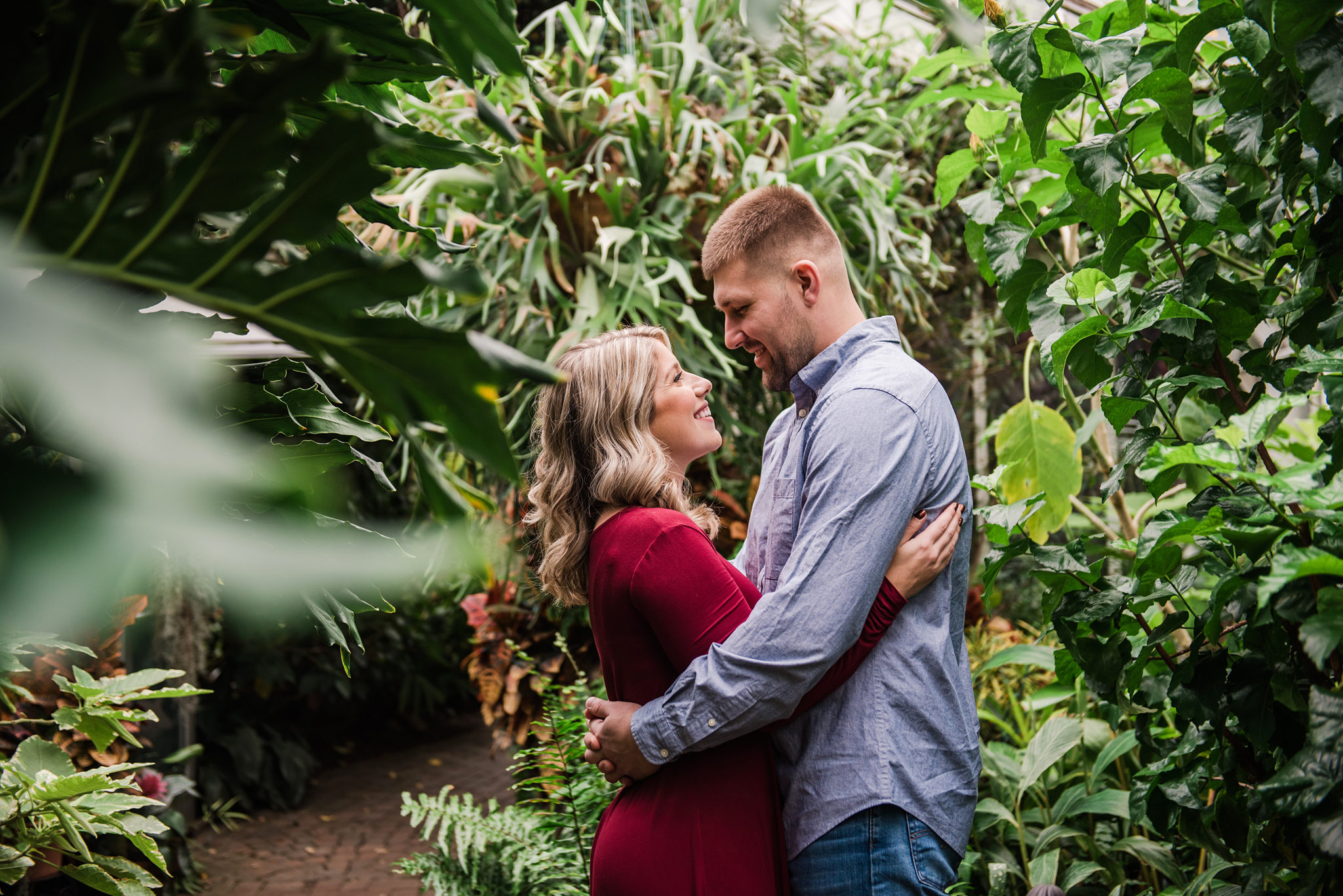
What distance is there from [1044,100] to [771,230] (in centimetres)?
50

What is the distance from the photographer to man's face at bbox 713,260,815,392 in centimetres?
144

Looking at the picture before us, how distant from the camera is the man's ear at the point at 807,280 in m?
1.43

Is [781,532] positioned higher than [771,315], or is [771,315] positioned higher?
[771,315]

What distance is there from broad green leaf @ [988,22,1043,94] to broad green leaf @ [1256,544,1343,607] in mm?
603

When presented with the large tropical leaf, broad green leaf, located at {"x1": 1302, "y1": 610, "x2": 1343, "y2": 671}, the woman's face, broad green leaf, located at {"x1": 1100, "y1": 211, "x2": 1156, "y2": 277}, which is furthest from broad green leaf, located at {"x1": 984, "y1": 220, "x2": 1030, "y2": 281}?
the large tropical leaf

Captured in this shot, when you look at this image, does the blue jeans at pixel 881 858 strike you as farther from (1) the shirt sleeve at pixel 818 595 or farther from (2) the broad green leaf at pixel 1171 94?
(2) the broad green leaf at pixel 1171 94

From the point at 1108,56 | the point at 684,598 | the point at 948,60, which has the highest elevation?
the point at 948,60

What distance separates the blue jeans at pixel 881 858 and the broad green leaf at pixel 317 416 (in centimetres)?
80

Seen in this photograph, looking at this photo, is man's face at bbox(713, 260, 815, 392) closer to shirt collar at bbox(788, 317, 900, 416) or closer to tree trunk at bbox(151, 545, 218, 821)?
shirt collar at bbox(788, 317, 900, 416)

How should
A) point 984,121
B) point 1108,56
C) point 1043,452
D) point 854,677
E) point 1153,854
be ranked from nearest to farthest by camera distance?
point 1108,56 < point 854,677 < point 984,121 < point 1043,452 < point 1153,854

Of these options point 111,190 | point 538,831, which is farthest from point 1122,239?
point 538,831

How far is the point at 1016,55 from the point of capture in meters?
1.00

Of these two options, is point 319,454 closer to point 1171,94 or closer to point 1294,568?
point 1294,568

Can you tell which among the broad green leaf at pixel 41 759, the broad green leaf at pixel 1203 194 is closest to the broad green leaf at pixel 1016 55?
the broad green leaf at pixel 1203 194
